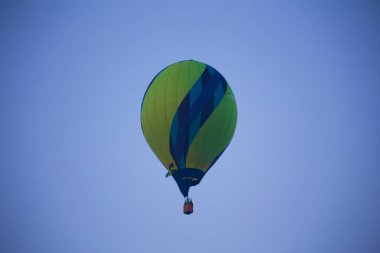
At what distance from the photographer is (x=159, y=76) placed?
20703mm

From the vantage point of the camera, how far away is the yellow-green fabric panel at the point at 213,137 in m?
19.1

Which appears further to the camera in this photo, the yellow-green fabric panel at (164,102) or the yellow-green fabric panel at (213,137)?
the yellow-green fabric panel at (164,102)

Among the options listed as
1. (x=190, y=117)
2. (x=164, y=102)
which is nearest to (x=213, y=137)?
(x=190, y=117)

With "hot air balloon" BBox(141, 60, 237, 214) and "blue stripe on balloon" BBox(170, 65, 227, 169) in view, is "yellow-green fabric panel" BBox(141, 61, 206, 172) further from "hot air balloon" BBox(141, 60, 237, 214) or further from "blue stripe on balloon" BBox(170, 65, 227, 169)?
"blue stripe on balloon" BBox(170, 65, 227, 169)

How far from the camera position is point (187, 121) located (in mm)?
19141

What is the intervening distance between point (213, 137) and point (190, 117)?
52.0 inches

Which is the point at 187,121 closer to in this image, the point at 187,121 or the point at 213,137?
the point at 187,121

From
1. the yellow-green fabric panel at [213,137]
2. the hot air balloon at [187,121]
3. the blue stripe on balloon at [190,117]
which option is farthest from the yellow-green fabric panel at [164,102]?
the yellow-green fabric panel at [213,137]

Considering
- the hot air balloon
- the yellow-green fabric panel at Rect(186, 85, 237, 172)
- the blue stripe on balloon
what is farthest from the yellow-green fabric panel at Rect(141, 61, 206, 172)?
the yellow-green fabric panel at Rect(186, 85, 237, 172)

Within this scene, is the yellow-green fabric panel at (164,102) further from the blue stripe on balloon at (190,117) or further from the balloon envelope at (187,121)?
the blue stripe on balloon at (190,117)

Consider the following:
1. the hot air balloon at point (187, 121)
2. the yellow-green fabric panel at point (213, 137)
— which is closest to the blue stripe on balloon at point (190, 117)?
the hot air balloon at point (187, 121)

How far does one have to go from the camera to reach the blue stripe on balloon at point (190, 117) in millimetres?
19078

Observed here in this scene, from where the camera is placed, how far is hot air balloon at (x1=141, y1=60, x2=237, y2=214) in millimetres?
19062

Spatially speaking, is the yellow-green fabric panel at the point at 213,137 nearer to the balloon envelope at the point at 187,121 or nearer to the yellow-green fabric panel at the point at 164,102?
the balloon envelope at the point at 187,121
